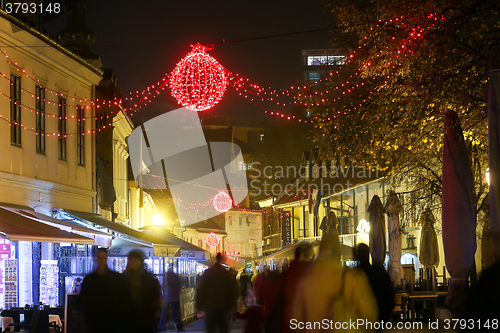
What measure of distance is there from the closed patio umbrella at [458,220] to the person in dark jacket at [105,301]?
4515 mm

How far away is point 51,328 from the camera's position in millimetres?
12844

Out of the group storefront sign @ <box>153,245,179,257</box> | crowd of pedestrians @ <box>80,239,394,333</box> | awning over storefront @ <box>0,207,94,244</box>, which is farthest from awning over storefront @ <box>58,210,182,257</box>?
crowd of pedestrians @ <box>80,239,394,333</box>

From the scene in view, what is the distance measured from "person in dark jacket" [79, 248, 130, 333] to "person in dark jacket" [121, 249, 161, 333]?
19 centimetres

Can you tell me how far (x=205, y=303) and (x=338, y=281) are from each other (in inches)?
202

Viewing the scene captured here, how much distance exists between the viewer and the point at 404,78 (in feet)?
44.0

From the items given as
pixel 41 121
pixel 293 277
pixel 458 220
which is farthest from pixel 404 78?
pixel 41 121

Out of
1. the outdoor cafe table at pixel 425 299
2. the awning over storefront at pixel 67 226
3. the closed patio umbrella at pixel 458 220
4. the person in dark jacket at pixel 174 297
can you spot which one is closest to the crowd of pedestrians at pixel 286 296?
the closed patio umbrella at pixel 458 220

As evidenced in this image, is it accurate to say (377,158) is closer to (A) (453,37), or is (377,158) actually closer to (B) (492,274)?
(A) (453,37)

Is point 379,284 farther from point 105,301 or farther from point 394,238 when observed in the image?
point 394,238

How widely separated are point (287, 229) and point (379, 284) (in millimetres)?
40629

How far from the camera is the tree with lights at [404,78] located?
11.8 m

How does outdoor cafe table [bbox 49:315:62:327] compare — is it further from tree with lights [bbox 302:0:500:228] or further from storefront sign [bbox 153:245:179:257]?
tree with lights [bbox 302:0:500:228]

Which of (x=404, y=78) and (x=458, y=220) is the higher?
(x=404, y=78)

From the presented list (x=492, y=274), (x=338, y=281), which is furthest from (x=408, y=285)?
(x=492, y=274)
